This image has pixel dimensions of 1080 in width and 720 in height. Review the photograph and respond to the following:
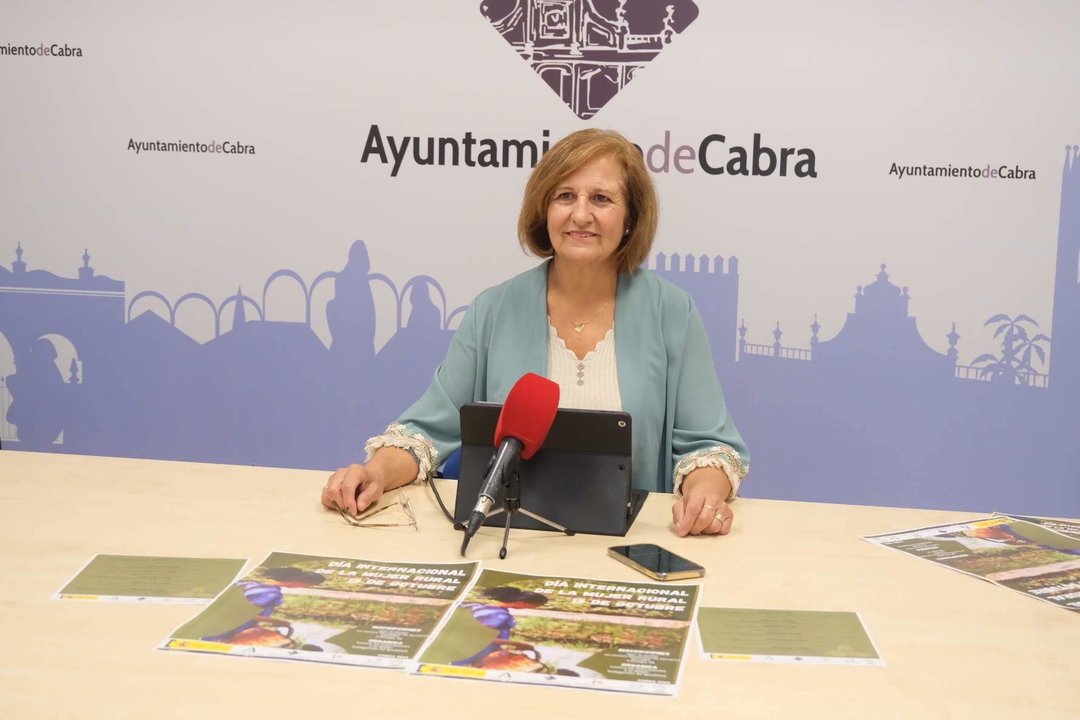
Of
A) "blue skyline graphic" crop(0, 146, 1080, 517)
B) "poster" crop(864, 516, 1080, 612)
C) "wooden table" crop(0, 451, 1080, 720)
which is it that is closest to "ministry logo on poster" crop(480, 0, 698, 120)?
"blue skyline graphic" crop(0, 146, 1080, 517)

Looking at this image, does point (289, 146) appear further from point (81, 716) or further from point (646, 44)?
point (81, 716)

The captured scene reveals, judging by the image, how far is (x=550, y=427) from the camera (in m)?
1.91

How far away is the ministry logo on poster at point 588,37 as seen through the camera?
3.53 m

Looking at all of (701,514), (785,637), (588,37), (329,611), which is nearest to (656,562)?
(701,514)

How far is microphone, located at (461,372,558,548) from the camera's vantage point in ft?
6.00

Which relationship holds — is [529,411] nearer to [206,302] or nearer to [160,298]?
[206,302]

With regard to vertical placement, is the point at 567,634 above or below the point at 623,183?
below

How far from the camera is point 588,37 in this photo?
357cm

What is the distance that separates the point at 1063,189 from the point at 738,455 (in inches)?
73.3

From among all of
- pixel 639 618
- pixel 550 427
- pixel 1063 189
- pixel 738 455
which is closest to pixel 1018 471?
pixel 1063 189

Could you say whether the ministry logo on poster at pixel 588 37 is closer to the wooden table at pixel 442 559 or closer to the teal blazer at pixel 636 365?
the teal blazer at pixel 636 365

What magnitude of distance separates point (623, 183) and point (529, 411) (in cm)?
86

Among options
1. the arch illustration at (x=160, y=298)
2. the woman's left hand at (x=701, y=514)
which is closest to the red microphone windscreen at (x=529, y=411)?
the woman's left hand at (x=701, y=514)

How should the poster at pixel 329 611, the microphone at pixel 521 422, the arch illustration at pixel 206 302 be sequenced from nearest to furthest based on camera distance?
the poster at pixel 329 611
the microphone at pixel 521 422
the arch illustration at pixel 206 302
